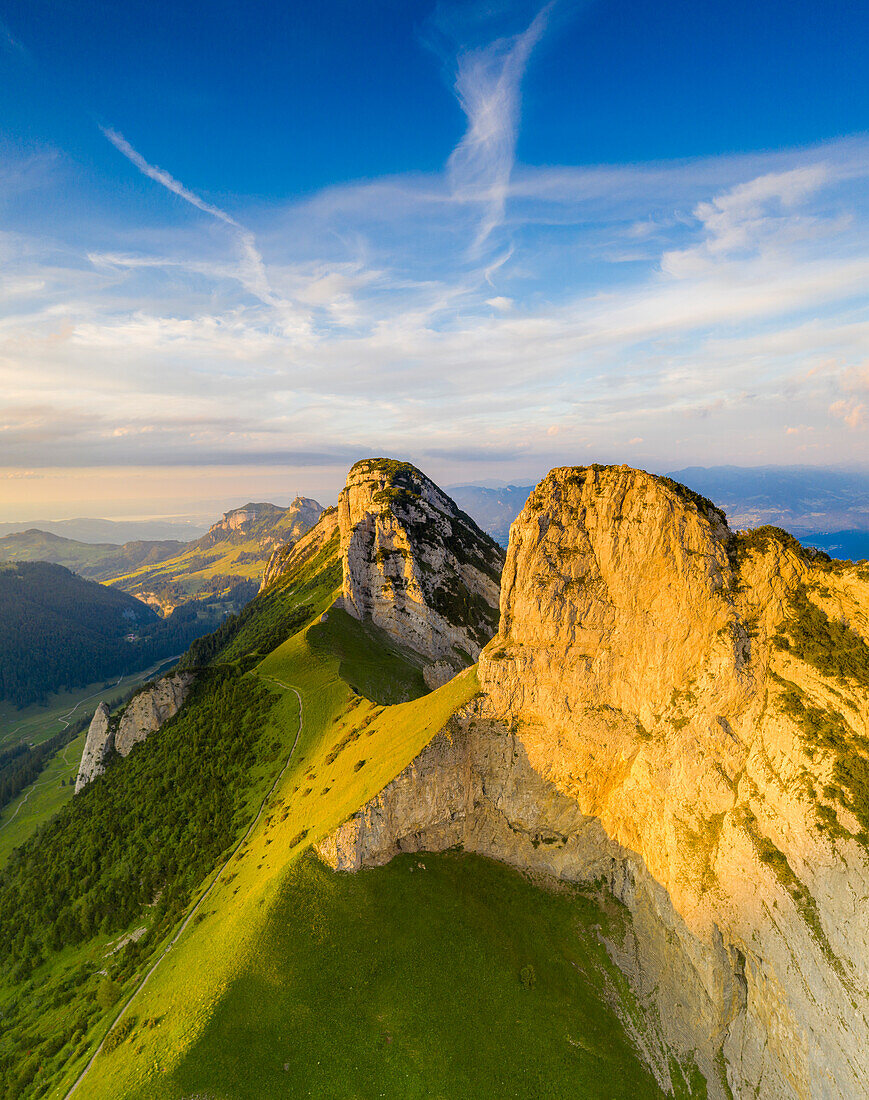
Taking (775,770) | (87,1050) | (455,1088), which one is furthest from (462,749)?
(87,1050)

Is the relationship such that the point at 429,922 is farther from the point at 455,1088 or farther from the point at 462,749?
the point at 462,749

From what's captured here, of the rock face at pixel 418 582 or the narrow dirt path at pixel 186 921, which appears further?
the rock face at pixel 418 582

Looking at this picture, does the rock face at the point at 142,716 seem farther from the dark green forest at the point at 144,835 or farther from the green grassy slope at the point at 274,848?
the green grassy slope at the point at 274,848

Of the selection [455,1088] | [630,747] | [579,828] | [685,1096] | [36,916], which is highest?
[630,747]

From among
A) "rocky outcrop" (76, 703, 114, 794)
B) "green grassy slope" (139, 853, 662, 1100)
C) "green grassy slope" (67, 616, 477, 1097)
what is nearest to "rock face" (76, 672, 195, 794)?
"rocky outcrop" (76, 703, 114, 794)

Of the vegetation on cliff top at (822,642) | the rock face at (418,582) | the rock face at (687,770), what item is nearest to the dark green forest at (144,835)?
the rock face at (687,770)

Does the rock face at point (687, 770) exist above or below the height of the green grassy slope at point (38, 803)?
above

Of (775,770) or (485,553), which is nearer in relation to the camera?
(775,770)
